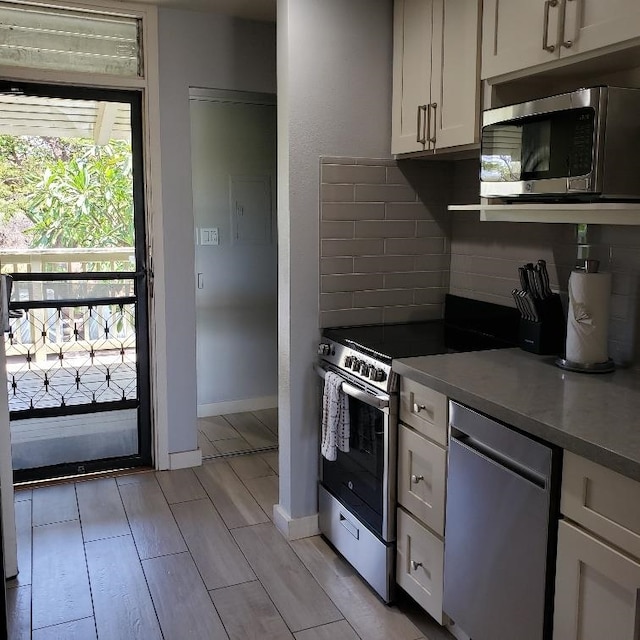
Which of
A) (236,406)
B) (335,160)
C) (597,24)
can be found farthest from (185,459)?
(597,24)

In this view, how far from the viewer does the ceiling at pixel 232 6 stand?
3316 millimetres

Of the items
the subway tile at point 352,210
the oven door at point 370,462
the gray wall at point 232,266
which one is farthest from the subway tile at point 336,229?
the gray wall at point 232,266

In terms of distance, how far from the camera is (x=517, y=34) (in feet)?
7.13

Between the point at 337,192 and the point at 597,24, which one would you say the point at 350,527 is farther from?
the point at 597,24

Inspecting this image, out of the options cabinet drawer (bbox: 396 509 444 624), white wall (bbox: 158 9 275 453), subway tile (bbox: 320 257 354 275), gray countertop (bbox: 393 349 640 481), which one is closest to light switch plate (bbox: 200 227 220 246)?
white wall (bbox: 158 9 275 453)

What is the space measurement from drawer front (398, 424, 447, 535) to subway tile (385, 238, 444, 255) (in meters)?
0.92

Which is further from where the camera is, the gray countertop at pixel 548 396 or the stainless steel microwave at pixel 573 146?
the stainless steel microwave at pixel 573 146

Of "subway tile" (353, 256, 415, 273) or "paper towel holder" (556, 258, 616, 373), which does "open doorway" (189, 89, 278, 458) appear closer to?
"subway tile" (353, 256, 415, 273)

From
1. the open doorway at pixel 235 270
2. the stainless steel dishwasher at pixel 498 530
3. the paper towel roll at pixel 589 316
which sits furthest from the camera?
the open doorway at pixel 235 270

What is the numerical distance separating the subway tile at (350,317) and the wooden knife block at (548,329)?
0.77 metres

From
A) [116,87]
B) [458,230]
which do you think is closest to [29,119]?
[116,87]

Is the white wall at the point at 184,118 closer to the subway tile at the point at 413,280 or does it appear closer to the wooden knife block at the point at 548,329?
the subway tile at the point at 413,280

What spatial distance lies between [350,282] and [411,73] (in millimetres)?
872

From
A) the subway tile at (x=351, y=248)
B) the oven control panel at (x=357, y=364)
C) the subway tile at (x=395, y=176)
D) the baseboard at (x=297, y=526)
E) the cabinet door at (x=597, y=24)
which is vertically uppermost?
the cabinet door at (x=597, y=24)
